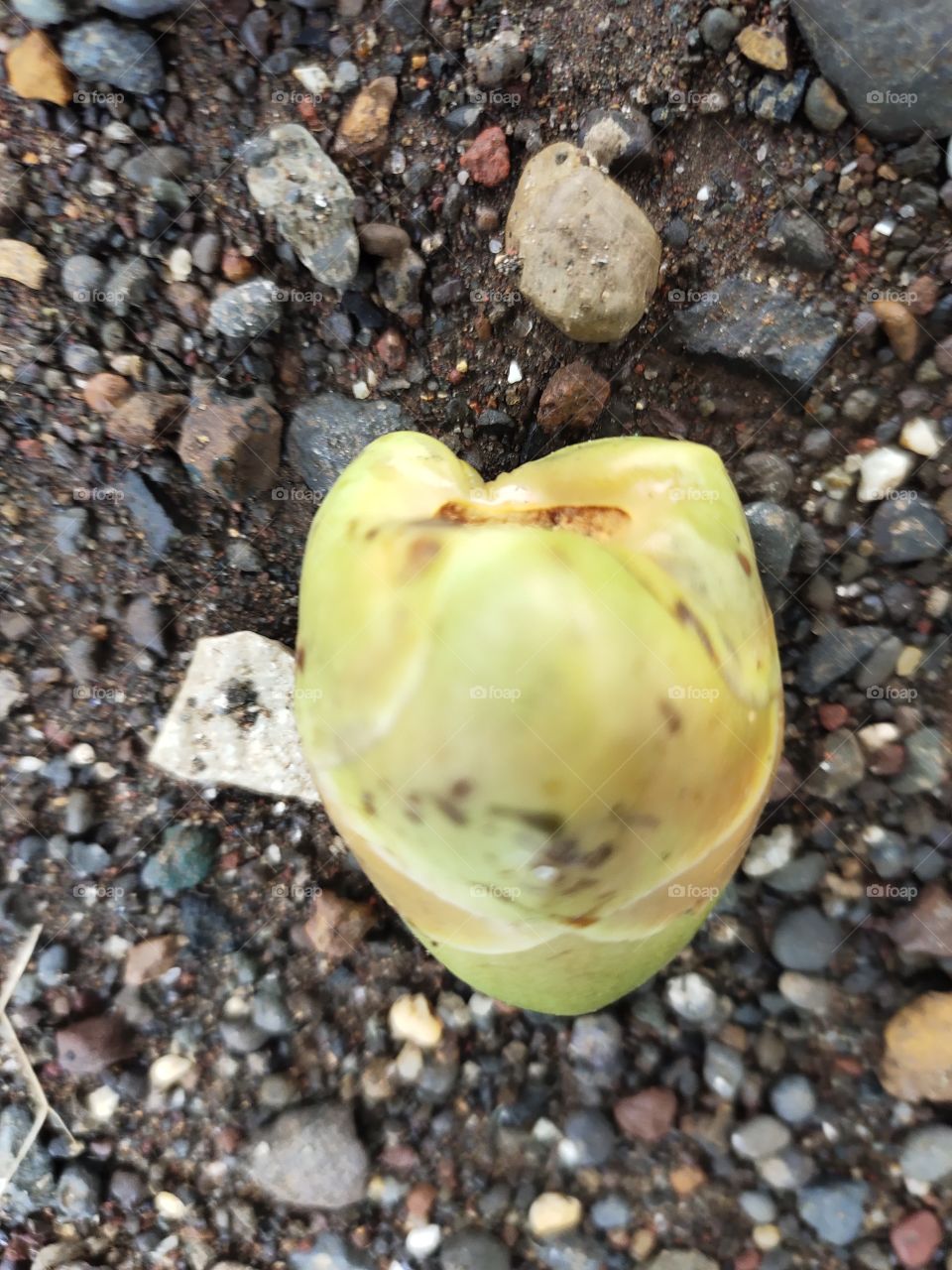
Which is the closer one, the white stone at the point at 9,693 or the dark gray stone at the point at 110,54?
the dark gray stone at the point at 110,54

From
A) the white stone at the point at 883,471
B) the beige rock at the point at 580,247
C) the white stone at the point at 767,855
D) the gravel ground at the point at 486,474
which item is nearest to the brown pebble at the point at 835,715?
the gravel ground at the point at 486,474

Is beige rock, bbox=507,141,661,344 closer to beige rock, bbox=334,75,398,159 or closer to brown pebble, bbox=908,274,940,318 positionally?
beige rock, bbox=334,75,398,159

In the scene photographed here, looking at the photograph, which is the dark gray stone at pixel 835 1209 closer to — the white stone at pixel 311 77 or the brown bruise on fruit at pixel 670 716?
the brown bruise on fruit at pixel 670 716

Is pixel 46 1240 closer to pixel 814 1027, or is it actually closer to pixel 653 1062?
pixel 653 1062

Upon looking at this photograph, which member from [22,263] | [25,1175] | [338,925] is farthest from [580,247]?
[25,1175]

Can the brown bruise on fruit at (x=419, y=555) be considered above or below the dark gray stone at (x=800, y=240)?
below

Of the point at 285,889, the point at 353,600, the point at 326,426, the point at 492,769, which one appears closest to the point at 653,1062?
the point at 285,889

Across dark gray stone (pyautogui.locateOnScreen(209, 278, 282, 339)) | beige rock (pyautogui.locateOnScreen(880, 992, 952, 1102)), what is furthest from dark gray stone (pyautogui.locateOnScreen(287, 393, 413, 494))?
beige rock (pyautogui.locateOnScreen(880, 992, 952, 1102))

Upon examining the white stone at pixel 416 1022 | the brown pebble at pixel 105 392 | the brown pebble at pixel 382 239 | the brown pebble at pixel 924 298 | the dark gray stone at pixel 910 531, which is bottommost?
the white stone at pixel 416 1022
